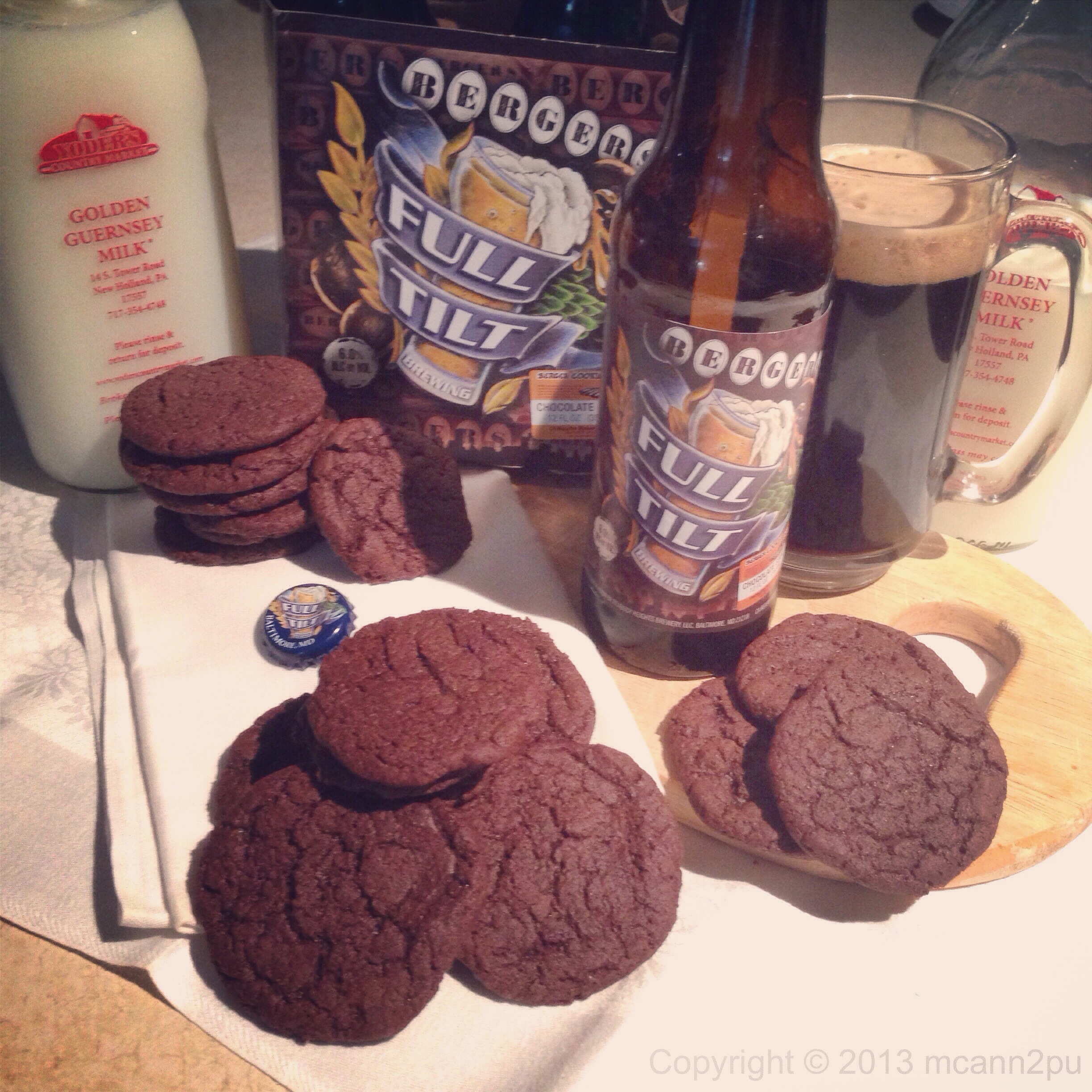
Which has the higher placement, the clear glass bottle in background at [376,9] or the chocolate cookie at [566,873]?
the clear glass bottle in background at [376,9]

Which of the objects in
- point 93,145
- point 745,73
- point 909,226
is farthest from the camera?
point 93,145

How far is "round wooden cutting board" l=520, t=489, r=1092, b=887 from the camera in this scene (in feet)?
2.34

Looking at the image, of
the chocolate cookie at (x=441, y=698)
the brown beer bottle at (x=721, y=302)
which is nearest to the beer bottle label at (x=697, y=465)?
the brown beer bottle at (x=721, y=302)

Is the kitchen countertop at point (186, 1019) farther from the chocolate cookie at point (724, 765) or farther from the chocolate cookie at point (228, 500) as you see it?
the chocolate cookie at point (228, 500)

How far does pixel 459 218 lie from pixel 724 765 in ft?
1.76

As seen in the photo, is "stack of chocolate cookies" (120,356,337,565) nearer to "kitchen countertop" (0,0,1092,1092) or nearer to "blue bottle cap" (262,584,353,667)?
"blue bottle cap" (262,584,353,667)

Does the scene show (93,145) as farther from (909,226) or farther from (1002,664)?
(1002,664)

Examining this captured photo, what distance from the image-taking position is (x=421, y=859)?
0.60m

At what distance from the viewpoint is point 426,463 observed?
2.93 ft

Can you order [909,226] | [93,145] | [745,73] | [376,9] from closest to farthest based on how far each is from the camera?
[745,73] < [909,226] < [93,145] < [376,9]

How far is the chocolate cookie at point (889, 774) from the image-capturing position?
25.5 inches

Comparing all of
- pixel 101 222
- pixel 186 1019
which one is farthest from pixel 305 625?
pixel 101 222

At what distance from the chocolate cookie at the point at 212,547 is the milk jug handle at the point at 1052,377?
62cm

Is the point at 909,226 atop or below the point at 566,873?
atop
